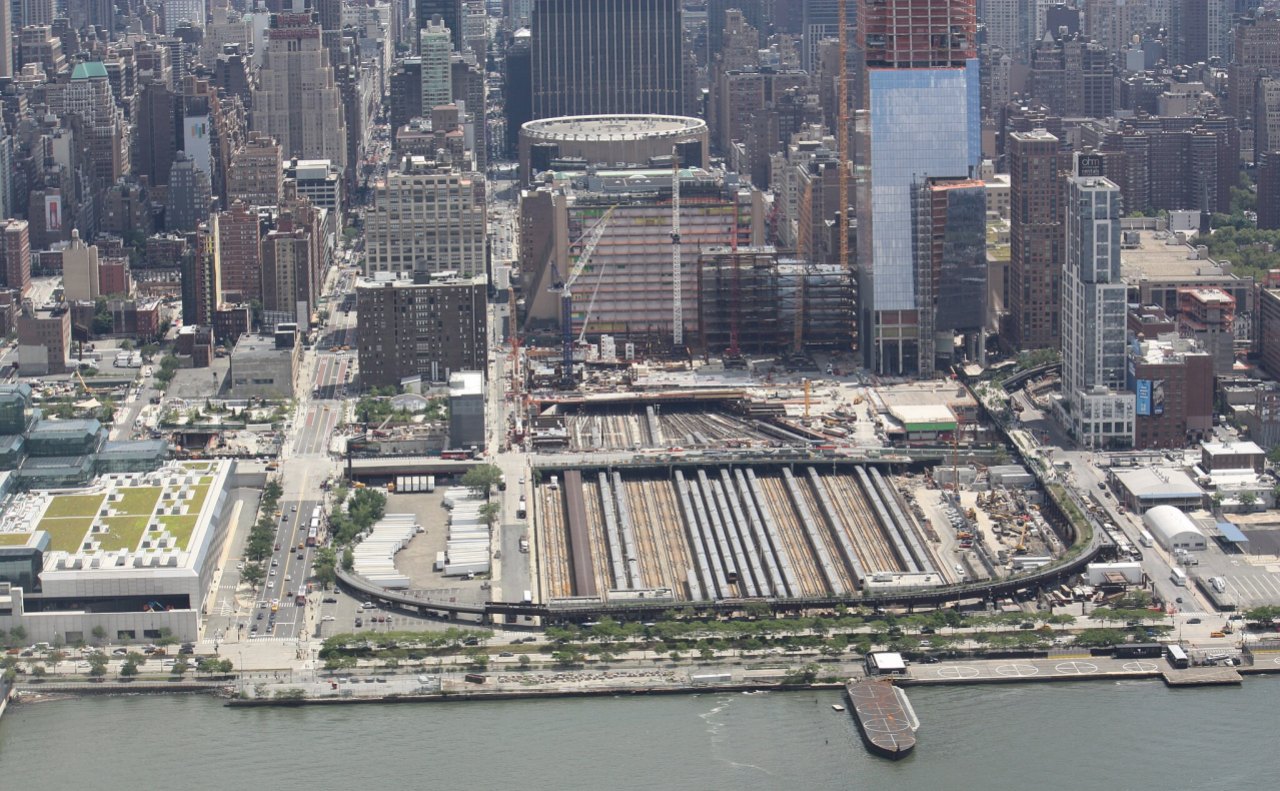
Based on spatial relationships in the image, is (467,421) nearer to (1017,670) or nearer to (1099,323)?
(1099,323)

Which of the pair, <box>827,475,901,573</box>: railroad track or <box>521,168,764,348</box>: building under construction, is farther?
<box>521,168,764,348</box>: building under construction

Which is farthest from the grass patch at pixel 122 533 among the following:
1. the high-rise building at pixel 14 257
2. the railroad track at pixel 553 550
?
the high-rise building at pixel 14 257

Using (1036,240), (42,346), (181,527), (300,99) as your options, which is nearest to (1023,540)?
(1036,240)

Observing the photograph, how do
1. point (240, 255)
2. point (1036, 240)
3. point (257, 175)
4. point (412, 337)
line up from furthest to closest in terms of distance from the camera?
point (257, 175), point (240, 255), point (1036, 240), point (412, 337)

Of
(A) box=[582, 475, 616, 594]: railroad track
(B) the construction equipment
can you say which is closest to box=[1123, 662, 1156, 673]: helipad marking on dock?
(B) the construction equipment

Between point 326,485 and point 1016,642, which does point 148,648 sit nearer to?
point 326,485

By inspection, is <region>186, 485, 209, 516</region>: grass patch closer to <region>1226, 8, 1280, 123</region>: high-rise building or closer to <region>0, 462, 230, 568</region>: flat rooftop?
<region>0, 462, 230, 568</region>: flat rooftop
